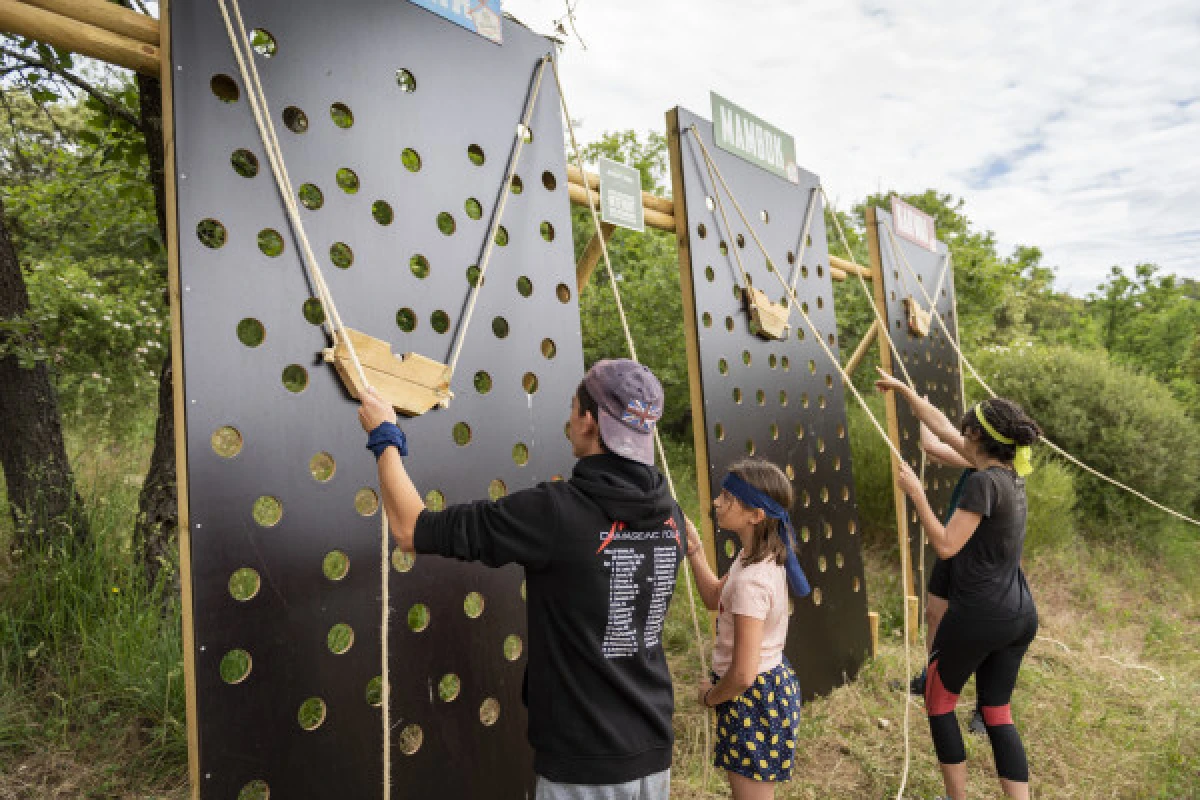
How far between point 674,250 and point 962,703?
487cm

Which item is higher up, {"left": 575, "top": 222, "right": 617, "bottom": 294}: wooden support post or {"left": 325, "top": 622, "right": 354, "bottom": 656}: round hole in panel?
{"left": 575, "top": 222, "right": 617, "bottom": 294}: wooden support post

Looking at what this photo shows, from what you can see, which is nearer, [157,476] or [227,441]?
[227,441]

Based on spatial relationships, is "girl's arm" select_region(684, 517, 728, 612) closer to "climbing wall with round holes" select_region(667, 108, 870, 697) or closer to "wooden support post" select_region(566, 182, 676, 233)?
"climbing wall with round holes" select_region(667, 108, 870, 697)

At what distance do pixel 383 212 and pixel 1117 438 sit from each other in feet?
25.9

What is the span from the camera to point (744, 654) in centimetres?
204

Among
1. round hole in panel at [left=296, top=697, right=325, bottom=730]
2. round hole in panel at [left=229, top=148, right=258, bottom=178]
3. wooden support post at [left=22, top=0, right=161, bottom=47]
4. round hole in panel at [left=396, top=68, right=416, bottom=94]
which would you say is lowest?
round hole in panel at [left=296, top=697, right=325, bottom=730]

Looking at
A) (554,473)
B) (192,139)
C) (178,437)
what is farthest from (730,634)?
(192,139)

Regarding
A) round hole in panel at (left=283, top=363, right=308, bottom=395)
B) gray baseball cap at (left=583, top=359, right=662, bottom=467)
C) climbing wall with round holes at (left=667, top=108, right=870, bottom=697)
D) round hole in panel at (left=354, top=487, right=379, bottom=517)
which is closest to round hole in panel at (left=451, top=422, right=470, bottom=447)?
round hole in panel at (left=354, top=487, right=379, bottom=517)

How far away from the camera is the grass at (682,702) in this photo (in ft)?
9.03

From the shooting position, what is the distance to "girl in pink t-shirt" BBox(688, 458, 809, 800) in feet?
→ 7.11

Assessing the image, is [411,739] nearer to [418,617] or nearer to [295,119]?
[418,617]

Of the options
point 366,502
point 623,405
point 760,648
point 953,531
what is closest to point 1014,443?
point 953,531

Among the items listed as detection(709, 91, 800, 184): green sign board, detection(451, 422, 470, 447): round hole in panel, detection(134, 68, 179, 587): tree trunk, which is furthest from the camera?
detection(709, 91, 800, 184): green sign board

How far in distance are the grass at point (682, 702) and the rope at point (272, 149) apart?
165 cm
